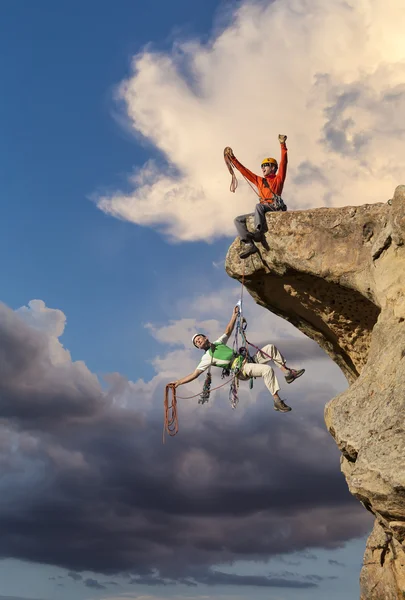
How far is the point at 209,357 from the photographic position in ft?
55.4

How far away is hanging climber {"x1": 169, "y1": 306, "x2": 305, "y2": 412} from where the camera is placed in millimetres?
16172

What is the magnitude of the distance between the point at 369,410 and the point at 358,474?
46.4 inches

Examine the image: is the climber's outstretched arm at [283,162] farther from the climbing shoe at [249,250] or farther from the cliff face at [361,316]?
the climbing shoe at [249,250]

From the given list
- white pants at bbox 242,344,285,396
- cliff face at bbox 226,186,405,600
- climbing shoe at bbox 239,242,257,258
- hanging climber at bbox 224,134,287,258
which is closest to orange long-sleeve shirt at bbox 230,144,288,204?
hanging climber at bbox 224,134,287,258

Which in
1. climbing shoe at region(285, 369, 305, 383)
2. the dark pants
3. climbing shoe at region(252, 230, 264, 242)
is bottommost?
climbing shoe at region(285, 369, 305, 383)

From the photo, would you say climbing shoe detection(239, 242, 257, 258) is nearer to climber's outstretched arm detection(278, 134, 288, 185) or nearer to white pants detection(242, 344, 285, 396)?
climber's outstretched arm detection(278, 134, 288, 185)

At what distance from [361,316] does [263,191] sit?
335 cm

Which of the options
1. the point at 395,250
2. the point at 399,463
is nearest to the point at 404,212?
the point at 395,250

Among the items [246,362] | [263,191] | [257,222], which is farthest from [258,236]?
[246,362]

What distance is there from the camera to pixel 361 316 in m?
16.2

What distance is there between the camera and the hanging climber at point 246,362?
53.1 ft

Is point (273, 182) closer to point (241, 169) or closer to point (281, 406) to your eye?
point (241, 169)

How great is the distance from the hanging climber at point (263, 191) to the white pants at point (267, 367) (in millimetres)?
2079

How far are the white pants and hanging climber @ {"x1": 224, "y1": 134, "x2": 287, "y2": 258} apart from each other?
2.08 meters
